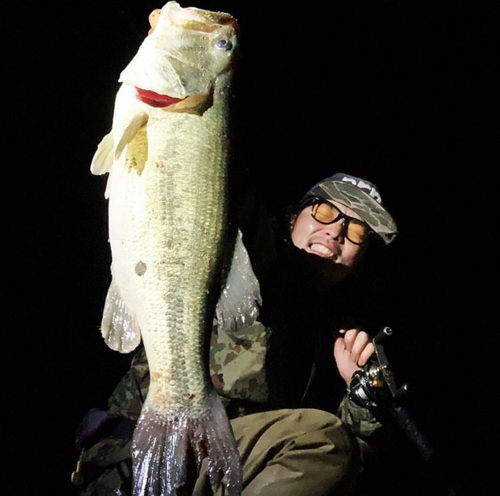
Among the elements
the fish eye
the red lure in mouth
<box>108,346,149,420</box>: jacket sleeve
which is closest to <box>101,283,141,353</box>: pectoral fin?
the red lure in mouth

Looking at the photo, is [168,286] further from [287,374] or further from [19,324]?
[19,324]

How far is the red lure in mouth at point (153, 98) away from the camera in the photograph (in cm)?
135

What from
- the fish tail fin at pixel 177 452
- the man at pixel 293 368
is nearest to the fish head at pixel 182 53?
the man at pixel 293 368

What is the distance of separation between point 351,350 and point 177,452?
1.66 metres

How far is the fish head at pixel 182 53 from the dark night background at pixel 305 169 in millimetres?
159

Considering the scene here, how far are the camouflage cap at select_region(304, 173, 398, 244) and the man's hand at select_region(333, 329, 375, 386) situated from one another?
0.68m

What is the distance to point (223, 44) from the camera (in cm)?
149

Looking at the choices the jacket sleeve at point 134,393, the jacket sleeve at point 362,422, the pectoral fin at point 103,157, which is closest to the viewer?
the pectoral fin at point 103,157

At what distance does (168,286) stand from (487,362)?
451cm

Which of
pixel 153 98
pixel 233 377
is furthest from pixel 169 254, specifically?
pixel 233 377

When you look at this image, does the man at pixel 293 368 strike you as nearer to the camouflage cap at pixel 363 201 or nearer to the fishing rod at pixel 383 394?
the camouflage cap at pixel 363 201

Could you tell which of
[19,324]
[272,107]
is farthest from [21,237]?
[272,107]

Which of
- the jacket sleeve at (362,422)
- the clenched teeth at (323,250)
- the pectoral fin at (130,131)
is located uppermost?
the pectoral fin at (130,131)

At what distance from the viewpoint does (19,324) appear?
3.30 m
